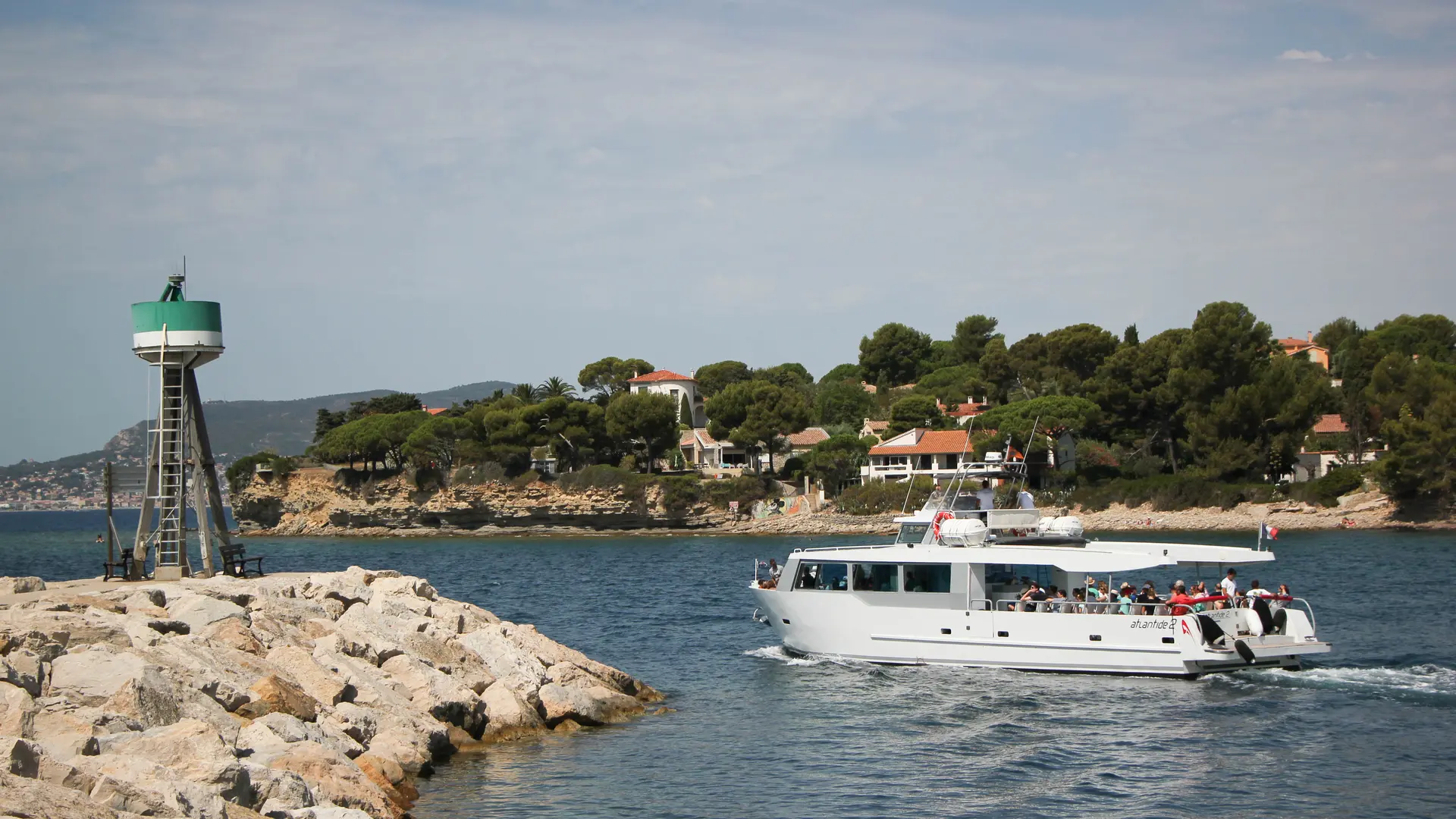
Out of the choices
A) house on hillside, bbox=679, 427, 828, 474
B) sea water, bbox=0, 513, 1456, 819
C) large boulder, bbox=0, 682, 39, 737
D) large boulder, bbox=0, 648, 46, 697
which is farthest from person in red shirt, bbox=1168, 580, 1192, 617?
house on hillside, bbox=679, 427, 828, 474

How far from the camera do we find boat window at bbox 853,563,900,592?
25047mm

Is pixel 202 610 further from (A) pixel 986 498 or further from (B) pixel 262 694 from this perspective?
(A) pixel 986 498

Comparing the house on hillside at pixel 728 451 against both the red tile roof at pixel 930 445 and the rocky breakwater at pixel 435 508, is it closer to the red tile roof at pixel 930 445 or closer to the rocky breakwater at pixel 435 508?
the red tile roof at pixel 930 445

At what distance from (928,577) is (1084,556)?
2.86 metres

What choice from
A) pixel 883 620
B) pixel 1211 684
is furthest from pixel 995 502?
pixel 1211 684

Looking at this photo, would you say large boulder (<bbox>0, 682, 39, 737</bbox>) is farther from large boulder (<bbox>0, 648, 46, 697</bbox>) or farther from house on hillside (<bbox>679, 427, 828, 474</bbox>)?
house on hillside (<bbox>679, 427, 828, 474</bbox>)

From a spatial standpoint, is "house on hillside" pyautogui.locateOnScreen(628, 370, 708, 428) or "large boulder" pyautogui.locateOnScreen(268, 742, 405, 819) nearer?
"large boulder" pyautogui.locateOnScreen(268, 742, 405, 819)

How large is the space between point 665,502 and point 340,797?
231 ft

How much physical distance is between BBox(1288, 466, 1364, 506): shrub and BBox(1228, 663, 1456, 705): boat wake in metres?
48.7

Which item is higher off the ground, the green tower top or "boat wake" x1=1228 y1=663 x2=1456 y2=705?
the green tower top

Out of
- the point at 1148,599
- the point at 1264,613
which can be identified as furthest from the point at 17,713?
the point at 1264,613

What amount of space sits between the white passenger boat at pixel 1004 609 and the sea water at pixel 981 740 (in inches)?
18.9

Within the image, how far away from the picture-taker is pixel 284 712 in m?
15.1

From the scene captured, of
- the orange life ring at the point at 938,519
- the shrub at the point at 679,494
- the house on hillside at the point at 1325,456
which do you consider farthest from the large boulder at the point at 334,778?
the house on hillside at the point at 1325,456
